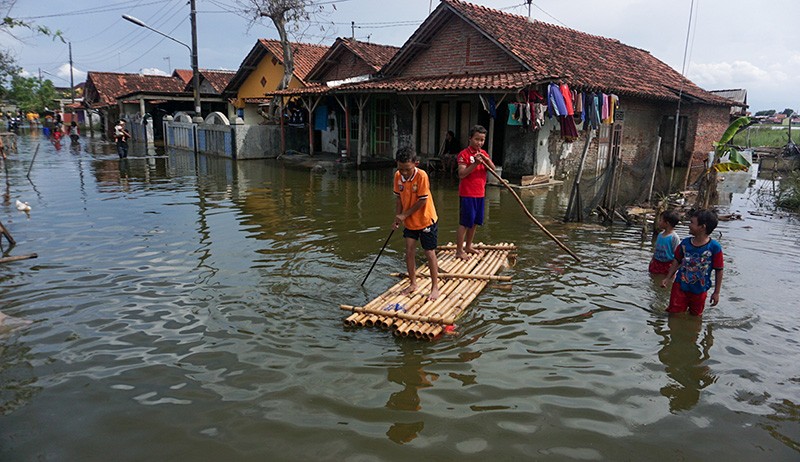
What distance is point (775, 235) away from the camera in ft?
30.7

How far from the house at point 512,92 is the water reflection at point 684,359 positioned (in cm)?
827

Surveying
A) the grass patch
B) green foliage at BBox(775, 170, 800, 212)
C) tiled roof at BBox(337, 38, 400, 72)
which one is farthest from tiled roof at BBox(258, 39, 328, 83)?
the grass patch

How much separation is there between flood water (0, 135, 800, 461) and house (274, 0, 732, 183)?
21.7 ft

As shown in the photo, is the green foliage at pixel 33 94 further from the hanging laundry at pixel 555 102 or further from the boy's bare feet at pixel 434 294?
the boy's bare feet at pixel 434 294

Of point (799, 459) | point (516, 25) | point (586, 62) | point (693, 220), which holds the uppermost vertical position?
point (516, 25)

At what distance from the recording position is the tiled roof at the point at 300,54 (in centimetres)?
2391

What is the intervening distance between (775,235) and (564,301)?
6.08 m

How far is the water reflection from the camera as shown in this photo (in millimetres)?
3893

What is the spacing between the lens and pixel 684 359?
444cm

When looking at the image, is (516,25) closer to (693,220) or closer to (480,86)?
(480,86)

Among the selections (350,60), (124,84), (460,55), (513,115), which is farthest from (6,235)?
(124,84)

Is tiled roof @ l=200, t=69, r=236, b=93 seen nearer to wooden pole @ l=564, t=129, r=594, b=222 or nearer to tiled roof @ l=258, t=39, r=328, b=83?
tiled roof @ l=258, t=39, r=328, b=83

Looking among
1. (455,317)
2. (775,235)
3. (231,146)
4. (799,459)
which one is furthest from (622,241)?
(231,146)

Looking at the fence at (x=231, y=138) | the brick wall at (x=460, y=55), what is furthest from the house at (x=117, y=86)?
the brick wall at (x=460, y=55)
